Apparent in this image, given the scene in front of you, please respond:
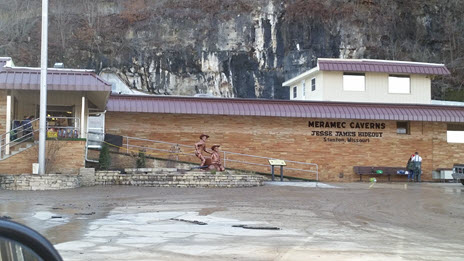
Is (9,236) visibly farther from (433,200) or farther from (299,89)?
(299,89)

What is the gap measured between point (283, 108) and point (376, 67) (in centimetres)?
731

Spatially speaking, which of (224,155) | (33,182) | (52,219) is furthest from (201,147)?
(52,219)

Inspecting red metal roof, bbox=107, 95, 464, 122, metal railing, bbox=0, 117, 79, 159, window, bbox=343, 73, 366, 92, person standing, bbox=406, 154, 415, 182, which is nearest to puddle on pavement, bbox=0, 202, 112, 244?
metal railing, bbox=0, 117, 79, 159

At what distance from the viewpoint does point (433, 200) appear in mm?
17547

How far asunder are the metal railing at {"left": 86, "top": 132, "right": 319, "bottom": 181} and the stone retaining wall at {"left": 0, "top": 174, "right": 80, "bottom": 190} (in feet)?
20.6

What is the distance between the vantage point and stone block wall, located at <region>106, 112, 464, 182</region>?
88.8 ft

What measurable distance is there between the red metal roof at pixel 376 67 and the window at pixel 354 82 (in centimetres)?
66

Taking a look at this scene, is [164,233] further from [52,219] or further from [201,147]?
[201,147]

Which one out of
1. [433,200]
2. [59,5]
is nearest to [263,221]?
[433,200]

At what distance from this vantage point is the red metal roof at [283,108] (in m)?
26.5

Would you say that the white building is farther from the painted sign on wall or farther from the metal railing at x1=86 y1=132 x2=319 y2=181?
the metal railing at x1=86 y1=132 x2=319 y2=181

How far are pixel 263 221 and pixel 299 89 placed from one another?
83.7 ft

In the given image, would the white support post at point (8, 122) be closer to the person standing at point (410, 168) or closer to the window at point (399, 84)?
the person standing at point (410, 168)

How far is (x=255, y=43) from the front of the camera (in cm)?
5459
